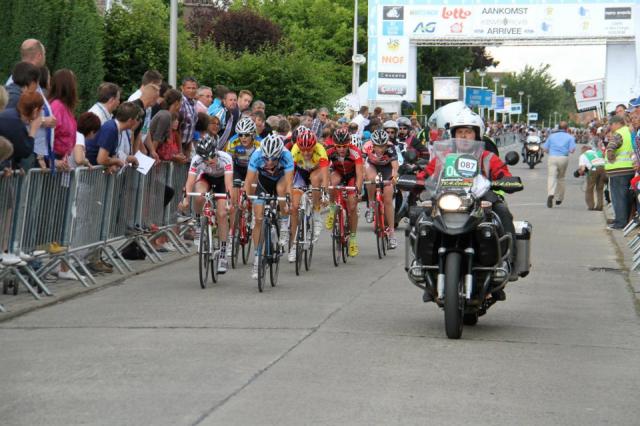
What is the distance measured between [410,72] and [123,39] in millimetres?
32380

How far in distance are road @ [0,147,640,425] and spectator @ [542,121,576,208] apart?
15.5 m

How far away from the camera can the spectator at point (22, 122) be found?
1217 cm

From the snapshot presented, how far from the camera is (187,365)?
8875mm

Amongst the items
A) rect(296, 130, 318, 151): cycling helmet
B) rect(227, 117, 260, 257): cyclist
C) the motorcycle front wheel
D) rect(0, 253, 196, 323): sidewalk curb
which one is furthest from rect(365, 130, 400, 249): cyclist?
the motorcycle front wheel

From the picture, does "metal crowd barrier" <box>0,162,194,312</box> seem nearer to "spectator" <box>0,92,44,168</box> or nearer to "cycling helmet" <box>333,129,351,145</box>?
"spectator" <box>0,92,44,168</box>

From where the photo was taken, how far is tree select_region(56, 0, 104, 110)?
26.6 metres

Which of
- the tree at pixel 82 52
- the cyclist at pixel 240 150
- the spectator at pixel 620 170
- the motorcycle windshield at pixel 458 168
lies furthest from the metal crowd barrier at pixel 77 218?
the tree at pixel 82 52

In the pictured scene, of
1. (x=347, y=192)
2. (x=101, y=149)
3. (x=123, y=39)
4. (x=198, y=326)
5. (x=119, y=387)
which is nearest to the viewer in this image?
(x=119, y=387)

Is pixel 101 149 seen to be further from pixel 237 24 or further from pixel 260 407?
pixel 237 24

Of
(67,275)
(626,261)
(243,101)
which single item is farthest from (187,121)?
(626,261)

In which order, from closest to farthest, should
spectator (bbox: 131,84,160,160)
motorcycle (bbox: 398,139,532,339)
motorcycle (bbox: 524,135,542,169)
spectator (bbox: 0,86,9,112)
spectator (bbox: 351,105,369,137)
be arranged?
motorcycle (bbox: 398,139,532,339), spectator (bbox: 0,86,9,112), spectator (bbox: 131,84,160,160), spectator (bbox: 351,105,369,137), motorcycle (bbox: 524,135,542,169)

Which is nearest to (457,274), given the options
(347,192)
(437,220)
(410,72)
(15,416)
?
(437,220)

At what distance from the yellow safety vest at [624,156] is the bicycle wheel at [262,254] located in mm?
10489

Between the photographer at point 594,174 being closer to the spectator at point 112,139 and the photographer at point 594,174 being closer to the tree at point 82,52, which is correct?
the tree at point 82,52
